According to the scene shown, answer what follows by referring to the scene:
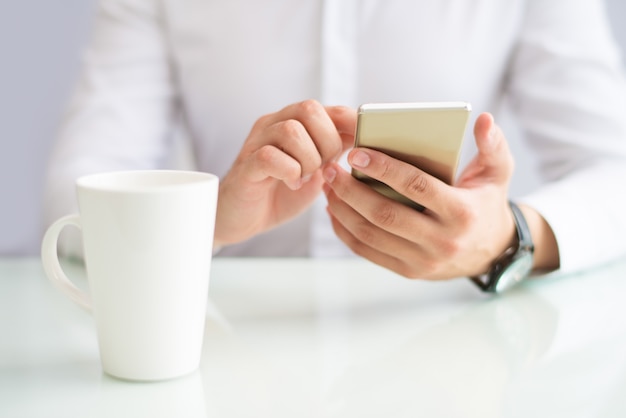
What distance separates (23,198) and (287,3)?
1106 millimetres

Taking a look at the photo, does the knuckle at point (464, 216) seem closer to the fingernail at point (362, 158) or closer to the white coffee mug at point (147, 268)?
the fingernail at point (362, 158)

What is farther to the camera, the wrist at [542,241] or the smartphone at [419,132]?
the wrist at [542,241]

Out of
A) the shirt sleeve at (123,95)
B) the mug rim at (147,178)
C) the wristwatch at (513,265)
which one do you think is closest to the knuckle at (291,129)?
the mug rim at (147,178)

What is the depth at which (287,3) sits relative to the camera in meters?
1.00

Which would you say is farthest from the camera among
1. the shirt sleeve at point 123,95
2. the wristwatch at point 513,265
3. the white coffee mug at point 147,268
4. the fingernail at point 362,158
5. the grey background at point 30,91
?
the grey background at point 30,91

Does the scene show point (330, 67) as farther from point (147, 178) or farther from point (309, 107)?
point (147, 178)

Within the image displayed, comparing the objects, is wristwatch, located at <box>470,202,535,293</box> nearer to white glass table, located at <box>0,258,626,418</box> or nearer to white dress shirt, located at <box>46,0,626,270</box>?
white glass table, located at <box>0,258,626,418</box>

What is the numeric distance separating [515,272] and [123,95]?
634mm

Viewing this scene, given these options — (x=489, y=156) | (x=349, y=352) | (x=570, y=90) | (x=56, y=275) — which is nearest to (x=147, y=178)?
(x=56, y=275)

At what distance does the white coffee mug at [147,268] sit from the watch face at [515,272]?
1.09ft

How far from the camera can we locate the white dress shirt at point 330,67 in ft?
3.22

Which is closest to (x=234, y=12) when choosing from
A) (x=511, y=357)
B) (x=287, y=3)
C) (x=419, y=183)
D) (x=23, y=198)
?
(x=287, y=3)

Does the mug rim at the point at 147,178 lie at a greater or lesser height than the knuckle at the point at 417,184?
greater

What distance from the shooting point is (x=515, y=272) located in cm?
67
